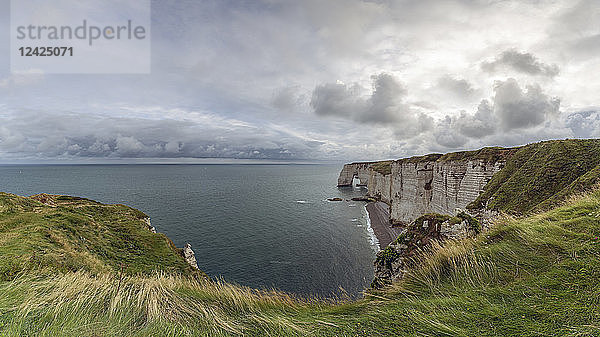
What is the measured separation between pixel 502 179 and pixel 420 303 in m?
25.0

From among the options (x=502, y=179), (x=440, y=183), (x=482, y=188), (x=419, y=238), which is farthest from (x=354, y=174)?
(x=419, y=238)

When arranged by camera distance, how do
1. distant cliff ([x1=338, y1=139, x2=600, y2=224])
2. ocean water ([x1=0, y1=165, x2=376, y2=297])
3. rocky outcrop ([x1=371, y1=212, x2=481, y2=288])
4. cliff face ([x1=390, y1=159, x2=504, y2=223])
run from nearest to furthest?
rocky outcrop ([x1=371, y1=212, x2=481, y2=288])
distant cliff ([x1=338, y1=139, x2=600, y2=224])
cliff face ([x1=390, y1=159, x2=504, y2=223])
ocean water ([x1=0, y1=165, x2=376, y2=297])

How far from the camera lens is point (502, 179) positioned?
75.4 ft

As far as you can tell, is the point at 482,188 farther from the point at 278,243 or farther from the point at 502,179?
the point at 278,243

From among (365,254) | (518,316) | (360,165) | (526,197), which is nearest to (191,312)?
(518,316)

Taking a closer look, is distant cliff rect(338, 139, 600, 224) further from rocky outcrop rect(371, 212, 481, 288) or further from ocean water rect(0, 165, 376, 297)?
ocean water rect(0, 165, 376, 297)

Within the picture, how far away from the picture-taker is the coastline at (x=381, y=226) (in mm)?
44925

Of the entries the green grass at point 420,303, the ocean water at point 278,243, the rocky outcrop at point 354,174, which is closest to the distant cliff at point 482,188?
the green grass at point 420,303

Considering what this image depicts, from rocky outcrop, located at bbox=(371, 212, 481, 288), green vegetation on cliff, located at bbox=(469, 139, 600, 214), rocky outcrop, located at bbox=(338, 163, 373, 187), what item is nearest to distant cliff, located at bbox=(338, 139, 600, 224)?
green vegetation on cliff, located at bbox=(469, 139, 600, 214)

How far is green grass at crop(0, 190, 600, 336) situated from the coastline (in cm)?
3691

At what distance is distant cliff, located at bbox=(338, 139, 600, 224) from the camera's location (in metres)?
16.5

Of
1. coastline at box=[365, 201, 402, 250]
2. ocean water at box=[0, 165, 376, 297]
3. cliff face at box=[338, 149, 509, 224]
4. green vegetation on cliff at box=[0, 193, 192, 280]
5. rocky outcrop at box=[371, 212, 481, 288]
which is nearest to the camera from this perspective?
rocky outcrop at box=[371, 212, 481, 288]

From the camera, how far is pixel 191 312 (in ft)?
17.3

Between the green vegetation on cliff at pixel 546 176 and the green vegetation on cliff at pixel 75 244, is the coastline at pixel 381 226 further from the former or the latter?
the green vegetation on cliff at pixel 75 244
